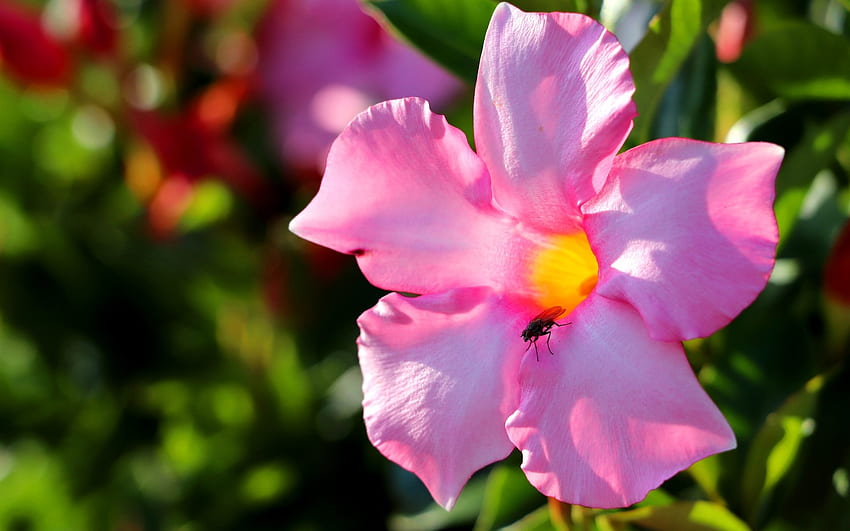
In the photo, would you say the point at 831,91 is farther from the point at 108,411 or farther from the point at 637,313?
the point at 108,411

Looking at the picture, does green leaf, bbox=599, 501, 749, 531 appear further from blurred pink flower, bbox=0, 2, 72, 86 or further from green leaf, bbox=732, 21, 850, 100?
blurred pink flower, bbox=0, 2, 72, 86

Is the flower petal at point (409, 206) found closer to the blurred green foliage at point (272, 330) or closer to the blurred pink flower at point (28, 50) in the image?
the blurred green foliage at point (272, 330)

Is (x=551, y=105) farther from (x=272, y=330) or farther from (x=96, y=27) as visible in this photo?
(x=96, y=27)

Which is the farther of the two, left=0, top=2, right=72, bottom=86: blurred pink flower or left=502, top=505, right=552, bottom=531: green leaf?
left=0, top=2, right=72, bottom=86: blurred pink flower

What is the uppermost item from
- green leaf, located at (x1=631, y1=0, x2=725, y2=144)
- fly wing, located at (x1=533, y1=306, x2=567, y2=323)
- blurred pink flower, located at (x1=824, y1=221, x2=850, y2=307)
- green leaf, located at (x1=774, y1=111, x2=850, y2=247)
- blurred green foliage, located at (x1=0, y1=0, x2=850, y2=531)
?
green leaf, located at (x1=631, y1=0, x2=725, y2=144)

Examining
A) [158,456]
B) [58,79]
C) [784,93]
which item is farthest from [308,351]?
[784,93]

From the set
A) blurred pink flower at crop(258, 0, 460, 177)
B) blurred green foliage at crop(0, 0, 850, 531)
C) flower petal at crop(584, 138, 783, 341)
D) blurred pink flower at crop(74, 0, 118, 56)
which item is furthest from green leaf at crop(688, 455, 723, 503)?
blurred pink flower at crop(74, 0, 118, 56)

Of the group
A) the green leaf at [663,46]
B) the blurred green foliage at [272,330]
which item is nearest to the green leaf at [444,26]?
the blurred green foliage at [272,330]
